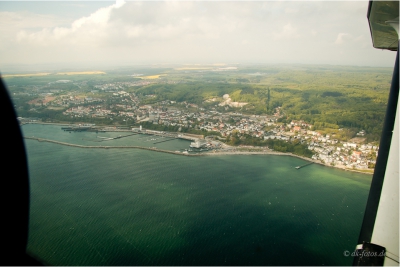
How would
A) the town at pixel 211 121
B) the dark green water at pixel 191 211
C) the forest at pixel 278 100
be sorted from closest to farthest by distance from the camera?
the dark green water at pixel 191 211, the town at pixel 211 121, the forest at pixel 278 100

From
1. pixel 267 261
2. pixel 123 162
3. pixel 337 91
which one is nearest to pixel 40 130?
pixel 123 162

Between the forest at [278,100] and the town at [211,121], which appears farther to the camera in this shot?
the forest at [278,100]

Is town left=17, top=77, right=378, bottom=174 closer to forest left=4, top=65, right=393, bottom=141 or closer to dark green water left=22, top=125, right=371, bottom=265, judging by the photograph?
forest left=4, top=65, right=393, bottom=141

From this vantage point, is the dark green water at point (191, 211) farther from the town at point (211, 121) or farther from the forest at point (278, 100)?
the forest at point (278, 100)

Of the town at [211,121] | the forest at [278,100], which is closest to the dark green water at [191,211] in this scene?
Answer: the town at [211,121]

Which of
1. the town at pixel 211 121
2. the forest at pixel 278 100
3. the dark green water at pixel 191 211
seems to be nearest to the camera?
the dark green water at pixel 191 211

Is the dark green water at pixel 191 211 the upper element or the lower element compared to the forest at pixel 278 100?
lower

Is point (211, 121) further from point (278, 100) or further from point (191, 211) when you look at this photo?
point (191, 211)

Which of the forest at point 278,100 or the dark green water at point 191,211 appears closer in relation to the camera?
the dark green water at point 191,211

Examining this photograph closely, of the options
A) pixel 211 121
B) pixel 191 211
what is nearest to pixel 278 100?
pixel 211 121
